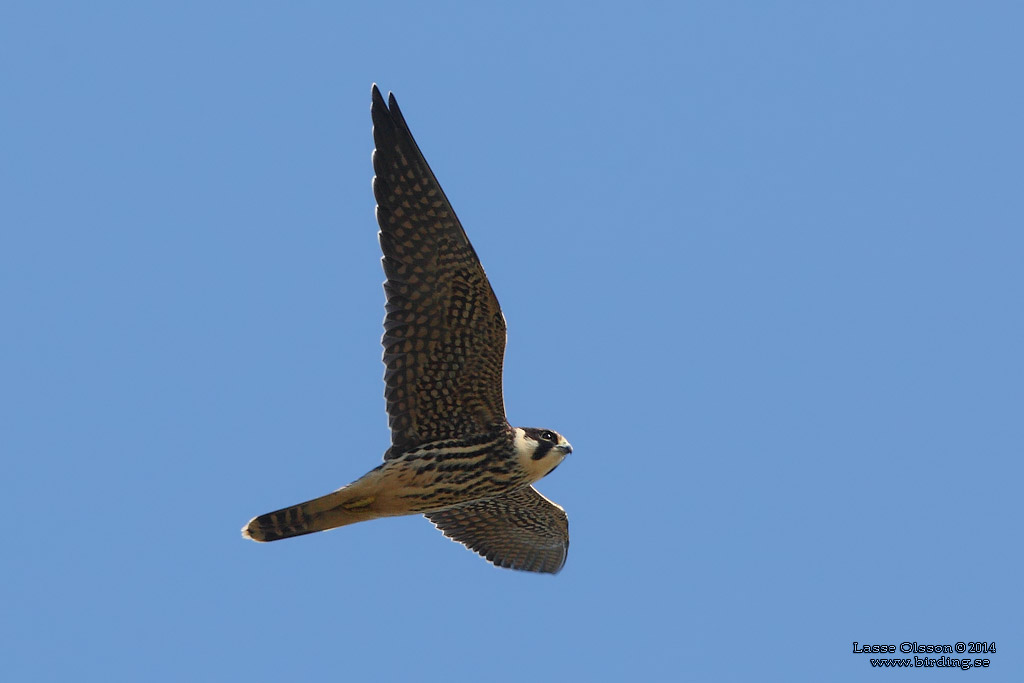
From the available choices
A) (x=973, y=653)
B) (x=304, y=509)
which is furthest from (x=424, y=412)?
(x=973, y=653)

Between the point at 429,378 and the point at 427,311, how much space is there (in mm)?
616

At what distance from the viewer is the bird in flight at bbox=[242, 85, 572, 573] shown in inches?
382

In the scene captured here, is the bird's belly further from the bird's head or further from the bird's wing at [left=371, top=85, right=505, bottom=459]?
the bird's wing at [left=371, top=85, right=505, bottom=459]

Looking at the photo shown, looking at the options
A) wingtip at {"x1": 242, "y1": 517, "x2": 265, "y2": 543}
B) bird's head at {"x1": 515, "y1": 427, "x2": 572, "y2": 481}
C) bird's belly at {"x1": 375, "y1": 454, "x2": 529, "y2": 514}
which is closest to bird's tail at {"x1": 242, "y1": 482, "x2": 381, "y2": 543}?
wingtip at {"x1": 242, "y1": 517, "x2": 265, "y2": 543}

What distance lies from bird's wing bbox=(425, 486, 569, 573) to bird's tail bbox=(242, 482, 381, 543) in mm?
1879

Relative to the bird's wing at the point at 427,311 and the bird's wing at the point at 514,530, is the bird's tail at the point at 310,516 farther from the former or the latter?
the bird's wing at the point at 514,530

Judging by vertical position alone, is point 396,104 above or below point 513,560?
above

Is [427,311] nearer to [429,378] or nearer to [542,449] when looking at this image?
[429,378]

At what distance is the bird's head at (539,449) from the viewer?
33.7ft

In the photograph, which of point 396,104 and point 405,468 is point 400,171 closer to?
point 396,104

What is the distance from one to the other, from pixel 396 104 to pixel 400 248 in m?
1.20

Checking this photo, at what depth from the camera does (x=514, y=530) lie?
12.0m

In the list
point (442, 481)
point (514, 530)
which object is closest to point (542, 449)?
point (442, 481)

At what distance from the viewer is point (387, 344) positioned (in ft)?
33.0
